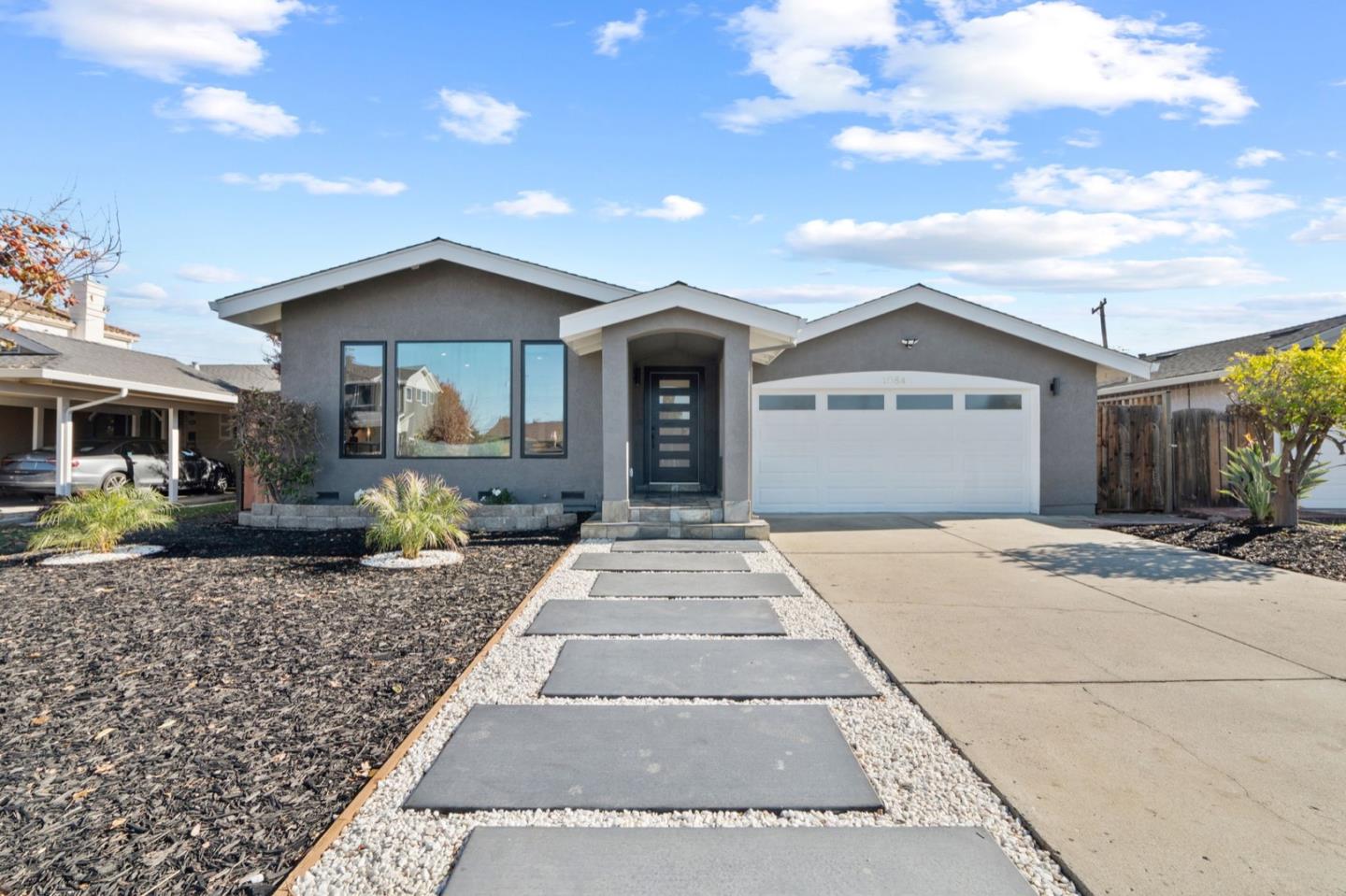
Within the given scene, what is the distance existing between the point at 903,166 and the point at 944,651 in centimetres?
1053

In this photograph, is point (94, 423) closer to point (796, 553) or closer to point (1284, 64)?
point (796, 553)

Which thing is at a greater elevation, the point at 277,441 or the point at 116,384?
the point at 116,384

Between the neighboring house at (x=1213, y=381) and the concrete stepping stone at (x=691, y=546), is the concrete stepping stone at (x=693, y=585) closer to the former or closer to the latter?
the concrete stepping stone at (x=691, y=546)

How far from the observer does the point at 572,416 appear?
1073 centimetres

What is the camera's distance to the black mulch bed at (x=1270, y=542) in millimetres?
7387

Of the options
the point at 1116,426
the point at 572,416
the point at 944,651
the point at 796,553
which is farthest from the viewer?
the point at 1116,426

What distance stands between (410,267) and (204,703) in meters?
7.86

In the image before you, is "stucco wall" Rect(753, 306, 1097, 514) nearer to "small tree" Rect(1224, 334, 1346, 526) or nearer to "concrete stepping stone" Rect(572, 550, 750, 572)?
"small tree" Rect(1224, 334, 1346, 526)

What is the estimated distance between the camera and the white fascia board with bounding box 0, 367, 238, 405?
1184 cm

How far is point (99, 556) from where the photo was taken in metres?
7.75

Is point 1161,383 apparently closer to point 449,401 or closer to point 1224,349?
point 1224,349

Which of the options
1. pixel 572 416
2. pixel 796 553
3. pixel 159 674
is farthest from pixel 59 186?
pixel 796 553

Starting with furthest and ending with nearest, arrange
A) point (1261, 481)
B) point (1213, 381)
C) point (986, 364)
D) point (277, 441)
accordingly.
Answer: point (1213, 381) → point (986, 364) → point (277, 441) → point (1261, 481)

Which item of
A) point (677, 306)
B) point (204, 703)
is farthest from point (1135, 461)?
point (204, 703)
